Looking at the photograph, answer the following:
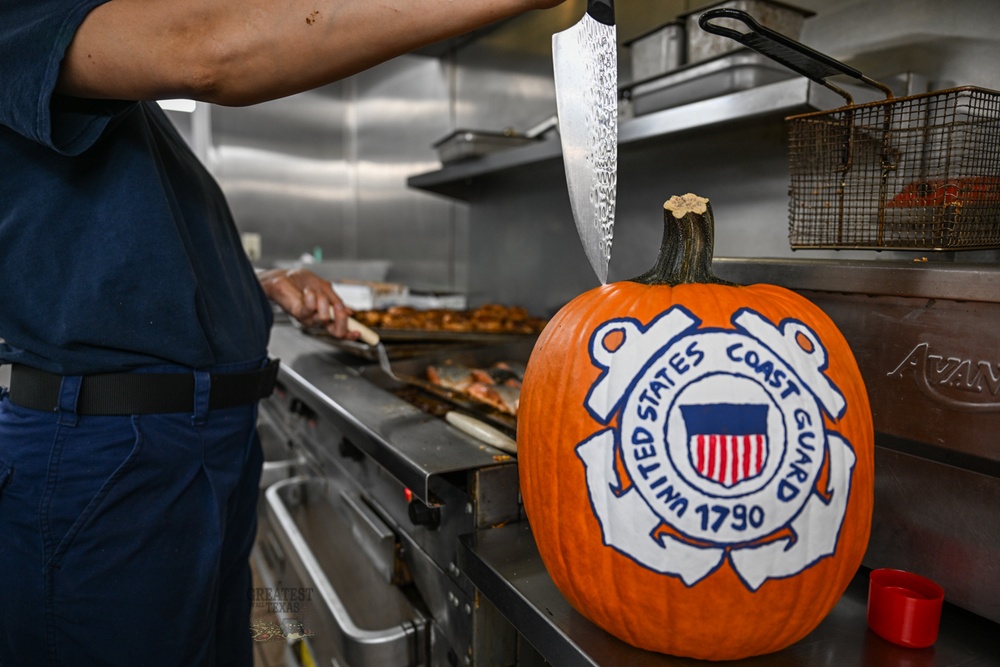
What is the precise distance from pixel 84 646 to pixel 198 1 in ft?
3.01

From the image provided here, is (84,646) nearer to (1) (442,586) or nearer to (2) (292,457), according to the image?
(1) (442,586)

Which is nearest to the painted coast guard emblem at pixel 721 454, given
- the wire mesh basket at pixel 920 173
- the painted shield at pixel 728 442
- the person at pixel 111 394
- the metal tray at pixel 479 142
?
the painted shield at pixel 728 442

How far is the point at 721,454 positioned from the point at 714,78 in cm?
102

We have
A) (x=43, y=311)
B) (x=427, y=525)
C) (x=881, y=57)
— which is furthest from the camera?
(x=881, y=57)

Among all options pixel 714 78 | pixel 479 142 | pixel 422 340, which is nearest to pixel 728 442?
pixel 714 78

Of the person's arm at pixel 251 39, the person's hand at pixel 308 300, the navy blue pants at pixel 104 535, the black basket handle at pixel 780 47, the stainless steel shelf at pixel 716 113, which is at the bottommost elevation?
the navy blue pants at pixel 104 535

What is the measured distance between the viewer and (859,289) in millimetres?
811

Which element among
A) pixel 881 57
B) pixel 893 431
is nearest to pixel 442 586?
pixel 893 431

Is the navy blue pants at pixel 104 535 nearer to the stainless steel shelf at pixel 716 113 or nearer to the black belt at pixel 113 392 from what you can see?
the black belt at pixel 113 392

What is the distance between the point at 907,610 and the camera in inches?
26.5

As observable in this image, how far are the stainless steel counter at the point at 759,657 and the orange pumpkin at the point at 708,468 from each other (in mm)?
21

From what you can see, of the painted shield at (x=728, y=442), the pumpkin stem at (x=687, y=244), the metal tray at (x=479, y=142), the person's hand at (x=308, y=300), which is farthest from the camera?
the metal tray at (x=479, y=142)

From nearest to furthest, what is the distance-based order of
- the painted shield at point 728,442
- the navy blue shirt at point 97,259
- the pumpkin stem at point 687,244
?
the painted shield at point 728,442 < the pumpkin stem at point 687,244 < the navy blue shirt at point 97,259

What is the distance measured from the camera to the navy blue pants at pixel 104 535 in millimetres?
955
